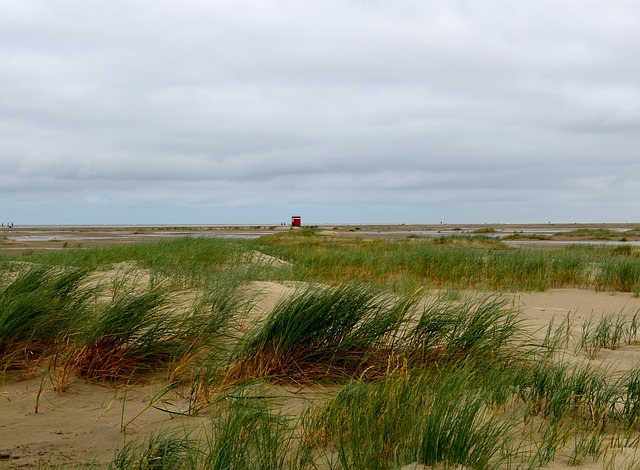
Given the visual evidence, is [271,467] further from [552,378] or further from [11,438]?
[552,378]

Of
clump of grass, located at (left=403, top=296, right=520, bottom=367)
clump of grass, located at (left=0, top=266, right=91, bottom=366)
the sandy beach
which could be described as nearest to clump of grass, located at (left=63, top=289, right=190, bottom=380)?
the sandy beach

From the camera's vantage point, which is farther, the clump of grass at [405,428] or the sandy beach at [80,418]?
the sandy beach at [80,418]

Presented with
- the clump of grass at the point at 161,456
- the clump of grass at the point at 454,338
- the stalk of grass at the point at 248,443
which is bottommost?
the clump of grass at the point at 161,456

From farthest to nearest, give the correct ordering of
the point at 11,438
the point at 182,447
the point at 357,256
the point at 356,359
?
the point at 357,256
the point at 356,359
the point at 11,438
the point at 182,447

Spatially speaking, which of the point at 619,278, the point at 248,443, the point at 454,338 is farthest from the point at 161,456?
the point at 619,278

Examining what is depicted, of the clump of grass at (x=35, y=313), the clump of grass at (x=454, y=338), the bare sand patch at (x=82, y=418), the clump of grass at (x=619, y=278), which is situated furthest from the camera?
the clump of grass at (x=619, y=278)

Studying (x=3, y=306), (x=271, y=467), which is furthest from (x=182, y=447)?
(x=3, y=306)

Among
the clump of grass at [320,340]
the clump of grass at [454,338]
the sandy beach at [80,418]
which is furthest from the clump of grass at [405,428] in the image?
the clump of grass at [454,338]

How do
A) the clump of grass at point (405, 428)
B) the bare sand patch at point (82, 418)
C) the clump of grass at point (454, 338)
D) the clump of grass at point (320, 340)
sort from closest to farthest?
the clump of grass at point (405, 428) < the bare sand patch at point (82, 418) < the clump of grass at point (320, 340) < the clump of grass at point (454, 338)

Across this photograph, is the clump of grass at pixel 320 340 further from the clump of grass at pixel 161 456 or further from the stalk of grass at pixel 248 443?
the clump of grass at pixel 161 456

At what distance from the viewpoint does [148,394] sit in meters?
4.52

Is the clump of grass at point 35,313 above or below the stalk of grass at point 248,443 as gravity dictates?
above

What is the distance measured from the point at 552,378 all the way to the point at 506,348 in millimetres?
1032

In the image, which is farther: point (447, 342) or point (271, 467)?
point (447, 342)
